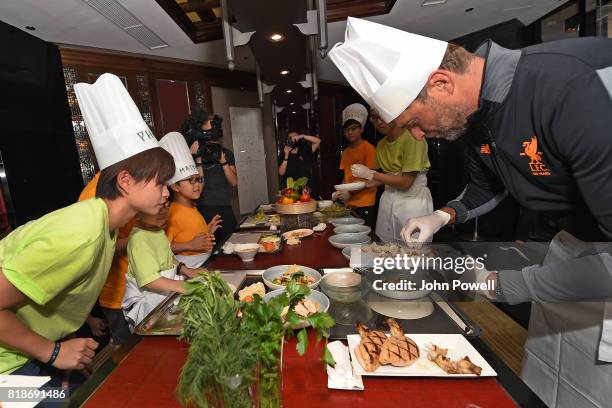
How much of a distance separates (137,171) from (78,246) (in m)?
0.32

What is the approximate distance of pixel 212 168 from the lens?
269cm

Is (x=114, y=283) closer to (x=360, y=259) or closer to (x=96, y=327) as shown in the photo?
(x=96, y=327)

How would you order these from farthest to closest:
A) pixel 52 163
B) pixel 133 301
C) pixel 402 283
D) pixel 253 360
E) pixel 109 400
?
pixel 52 163, pixel 133 301, pixel 402 283, pixel 109 400, pixel 253 360

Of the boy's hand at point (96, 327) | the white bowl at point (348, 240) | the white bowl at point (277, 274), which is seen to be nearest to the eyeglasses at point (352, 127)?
the white bowl at point (348, 240)

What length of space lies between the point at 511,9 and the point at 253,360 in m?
3.96

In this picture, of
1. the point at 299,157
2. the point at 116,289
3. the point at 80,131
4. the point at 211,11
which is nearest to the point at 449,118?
the point at 116,289

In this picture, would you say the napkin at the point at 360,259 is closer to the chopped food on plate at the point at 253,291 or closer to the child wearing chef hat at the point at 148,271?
the chopped food on plate at the point at 253,291

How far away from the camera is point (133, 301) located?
1.33 m

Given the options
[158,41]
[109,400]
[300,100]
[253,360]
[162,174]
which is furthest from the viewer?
[300,100]

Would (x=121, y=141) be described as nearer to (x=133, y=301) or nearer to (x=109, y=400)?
(x=133, y=301)

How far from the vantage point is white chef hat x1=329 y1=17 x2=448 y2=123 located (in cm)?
92

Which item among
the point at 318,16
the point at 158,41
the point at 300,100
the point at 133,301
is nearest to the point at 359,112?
the point at 300,100

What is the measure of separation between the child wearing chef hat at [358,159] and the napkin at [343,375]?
81.4 inches

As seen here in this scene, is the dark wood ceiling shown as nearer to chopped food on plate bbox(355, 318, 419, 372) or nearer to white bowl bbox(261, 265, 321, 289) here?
white bowl bbox(261, 265, 321, 289)
